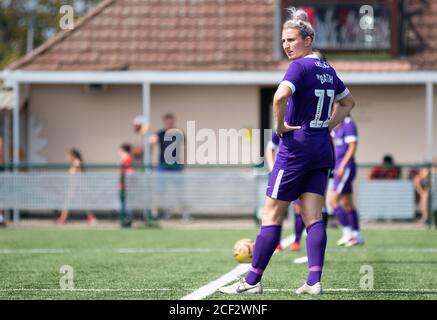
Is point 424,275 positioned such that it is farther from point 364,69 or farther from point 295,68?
point 364,69

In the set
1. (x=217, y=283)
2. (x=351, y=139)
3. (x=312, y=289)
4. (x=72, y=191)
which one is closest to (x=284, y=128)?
(x=312, y=289)

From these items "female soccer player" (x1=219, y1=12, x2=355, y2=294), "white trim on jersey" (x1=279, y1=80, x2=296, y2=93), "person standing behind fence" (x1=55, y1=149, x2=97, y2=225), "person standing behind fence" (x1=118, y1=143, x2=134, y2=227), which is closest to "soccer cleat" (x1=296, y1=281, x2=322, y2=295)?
"female soccer player" (x1=219, y1=12, x2=355, y2=294)

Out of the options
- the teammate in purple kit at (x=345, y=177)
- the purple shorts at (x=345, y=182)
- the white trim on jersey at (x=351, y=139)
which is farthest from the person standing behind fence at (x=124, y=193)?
the white trim on jersey at (x=351, y=139)

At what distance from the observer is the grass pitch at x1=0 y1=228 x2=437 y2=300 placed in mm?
8414

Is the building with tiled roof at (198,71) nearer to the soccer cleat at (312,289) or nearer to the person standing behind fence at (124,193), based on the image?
the person standing behind fence at (124,193)

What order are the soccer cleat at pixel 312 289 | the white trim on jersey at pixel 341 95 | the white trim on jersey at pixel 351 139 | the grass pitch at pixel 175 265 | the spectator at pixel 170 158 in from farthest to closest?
the spectator at pixel 170 158
the white trim on jersey at pixel 351 139
the white trim on jersey at pixel 341 95
the grass pitch at pixel 175 265
the soccer cleat at pixel 312 289

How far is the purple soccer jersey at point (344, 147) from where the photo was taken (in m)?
13.9

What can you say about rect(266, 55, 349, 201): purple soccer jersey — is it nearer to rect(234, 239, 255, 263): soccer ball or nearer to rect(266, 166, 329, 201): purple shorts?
rect(266, 166, 329, 201): purple shorts

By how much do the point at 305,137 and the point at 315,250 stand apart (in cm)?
91

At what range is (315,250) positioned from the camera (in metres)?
8.13

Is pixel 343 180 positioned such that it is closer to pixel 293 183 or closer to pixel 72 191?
pixel 293 183
